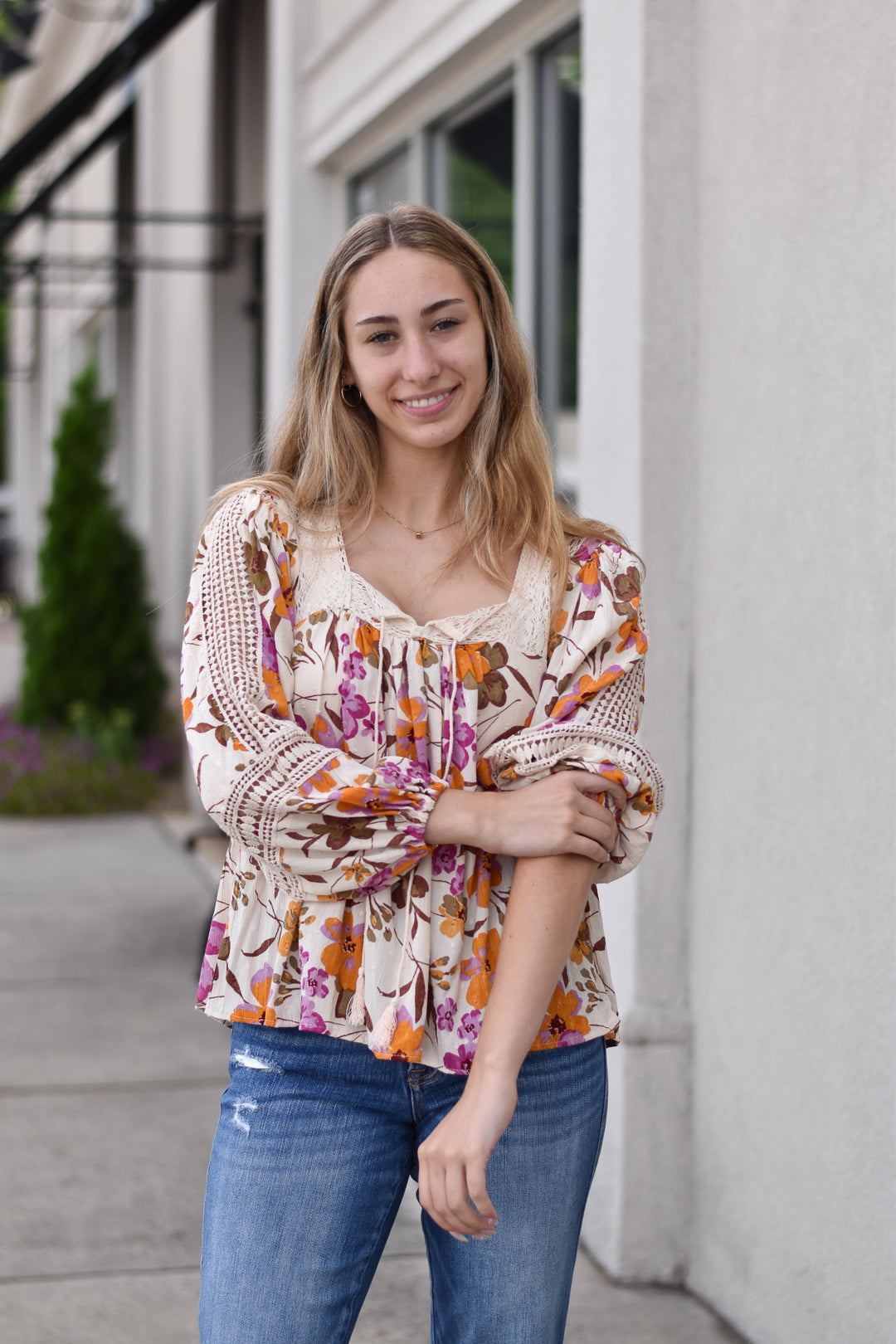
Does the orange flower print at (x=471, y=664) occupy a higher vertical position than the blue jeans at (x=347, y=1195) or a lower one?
higher

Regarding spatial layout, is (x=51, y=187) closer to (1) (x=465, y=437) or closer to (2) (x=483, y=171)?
(2) (x=483, y=171)

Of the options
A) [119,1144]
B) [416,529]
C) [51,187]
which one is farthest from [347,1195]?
[51,187]

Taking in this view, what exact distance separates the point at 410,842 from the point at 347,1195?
42 centimetres

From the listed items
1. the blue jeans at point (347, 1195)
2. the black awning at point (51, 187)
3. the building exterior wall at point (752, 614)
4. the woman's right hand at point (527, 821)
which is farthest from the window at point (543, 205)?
the black awning at point (51, 187)

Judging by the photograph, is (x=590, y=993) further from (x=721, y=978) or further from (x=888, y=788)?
(x=721, y=978)

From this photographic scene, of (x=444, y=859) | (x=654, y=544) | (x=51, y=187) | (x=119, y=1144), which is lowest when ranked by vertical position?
(x=119, y=1144)

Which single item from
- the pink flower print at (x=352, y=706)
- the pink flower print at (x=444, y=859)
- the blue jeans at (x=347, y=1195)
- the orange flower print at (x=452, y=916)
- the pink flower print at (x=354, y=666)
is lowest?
the blue jeans at (x=347, y=1195)

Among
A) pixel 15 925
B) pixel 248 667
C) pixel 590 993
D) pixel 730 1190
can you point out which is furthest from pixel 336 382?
pixel 15 925

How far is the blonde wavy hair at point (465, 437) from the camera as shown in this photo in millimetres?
1914

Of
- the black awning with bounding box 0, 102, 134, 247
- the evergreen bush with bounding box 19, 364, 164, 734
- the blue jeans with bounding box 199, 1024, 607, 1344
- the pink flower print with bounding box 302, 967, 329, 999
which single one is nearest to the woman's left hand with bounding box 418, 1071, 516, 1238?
the blue jeans with bounding box 199, 1024, 607, 1344

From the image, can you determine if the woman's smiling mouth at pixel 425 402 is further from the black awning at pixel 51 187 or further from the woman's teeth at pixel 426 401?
the black awning at pixel 51 187

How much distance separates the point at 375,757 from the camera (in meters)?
1.82

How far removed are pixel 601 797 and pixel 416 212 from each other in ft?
2.51

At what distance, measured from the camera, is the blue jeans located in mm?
1740
